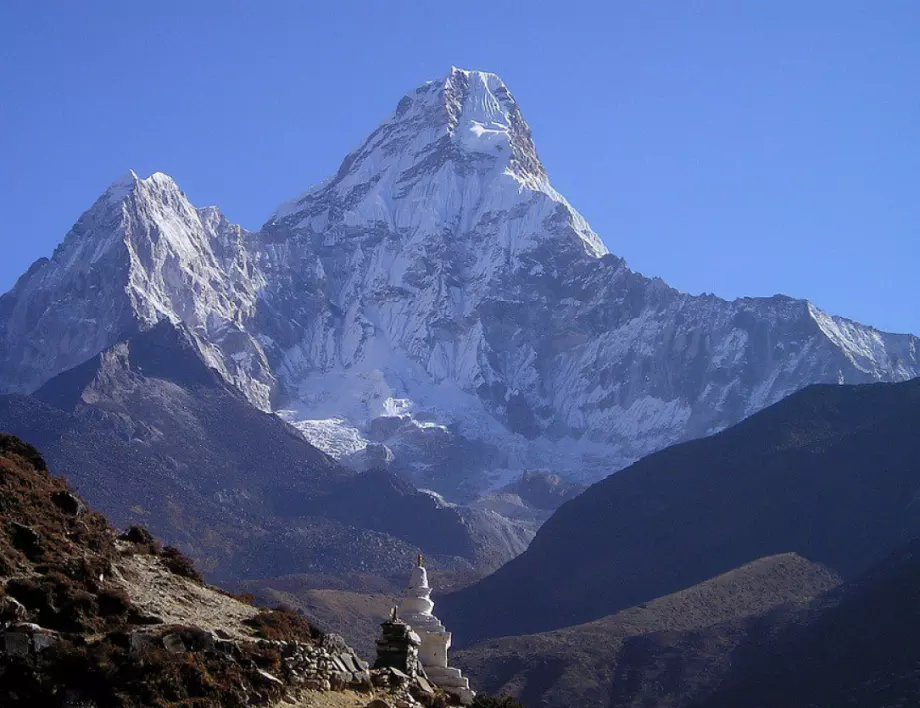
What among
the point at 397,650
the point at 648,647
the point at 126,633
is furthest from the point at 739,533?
the point at 126,633

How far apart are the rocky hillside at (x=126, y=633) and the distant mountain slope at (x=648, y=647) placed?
91395mm

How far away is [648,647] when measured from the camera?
14012 cm

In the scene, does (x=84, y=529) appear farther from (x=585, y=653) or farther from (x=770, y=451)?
(x=770, y=451)

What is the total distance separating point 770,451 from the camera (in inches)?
7864

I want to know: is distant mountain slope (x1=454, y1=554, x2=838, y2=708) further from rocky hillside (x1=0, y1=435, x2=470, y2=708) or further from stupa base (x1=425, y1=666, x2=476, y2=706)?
rocky hillside (x1=0, y1=435, x2=470, y2=708)

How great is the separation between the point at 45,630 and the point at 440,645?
20.6 metres

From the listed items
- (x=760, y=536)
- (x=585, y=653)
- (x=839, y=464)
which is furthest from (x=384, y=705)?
(x=839, y=464)

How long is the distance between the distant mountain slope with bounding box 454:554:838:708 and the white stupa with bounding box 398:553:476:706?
7658 cm

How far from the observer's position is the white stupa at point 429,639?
153 ft

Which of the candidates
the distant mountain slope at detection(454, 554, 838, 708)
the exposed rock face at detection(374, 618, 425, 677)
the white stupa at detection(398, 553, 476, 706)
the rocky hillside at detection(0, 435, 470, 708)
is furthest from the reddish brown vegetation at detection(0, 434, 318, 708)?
the distant mountain slope at detection(454, 554, 838, 708)

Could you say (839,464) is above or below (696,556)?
above

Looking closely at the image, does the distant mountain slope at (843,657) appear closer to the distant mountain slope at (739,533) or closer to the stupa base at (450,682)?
the distant mountain slope at (739,533)

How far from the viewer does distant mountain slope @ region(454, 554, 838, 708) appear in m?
130

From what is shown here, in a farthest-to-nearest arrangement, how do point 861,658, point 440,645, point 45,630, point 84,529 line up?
1. point 861,658
2. point 440,645
3. point 84,529
4. point 45,630
